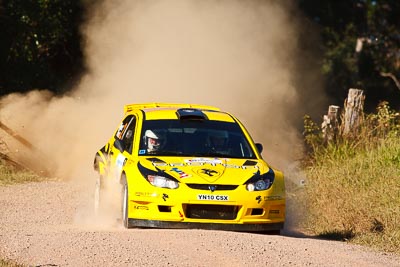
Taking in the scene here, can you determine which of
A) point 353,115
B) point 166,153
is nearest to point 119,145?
point 166,153

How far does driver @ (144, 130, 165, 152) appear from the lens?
13287mm

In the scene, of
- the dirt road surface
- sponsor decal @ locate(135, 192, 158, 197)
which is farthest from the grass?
sponsor decal @ locate(135, 192, 158, 197)

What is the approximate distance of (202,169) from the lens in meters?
12.6

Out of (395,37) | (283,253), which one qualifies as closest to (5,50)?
(283,253)

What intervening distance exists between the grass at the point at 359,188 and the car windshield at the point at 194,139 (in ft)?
5.59

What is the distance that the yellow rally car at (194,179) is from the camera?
40.0 ft

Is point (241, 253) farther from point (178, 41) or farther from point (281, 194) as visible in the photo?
point (178, 41)

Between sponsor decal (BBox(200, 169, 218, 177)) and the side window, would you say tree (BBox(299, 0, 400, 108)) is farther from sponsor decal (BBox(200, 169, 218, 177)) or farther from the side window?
sponsor decal (BBox(200, 169, 218, 177))

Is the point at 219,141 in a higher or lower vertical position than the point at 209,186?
higher

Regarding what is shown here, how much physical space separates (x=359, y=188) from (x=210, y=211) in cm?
406

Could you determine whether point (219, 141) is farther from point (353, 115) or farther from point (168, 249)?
point (353, 115)

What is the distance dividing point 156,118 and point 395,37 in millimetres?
33320

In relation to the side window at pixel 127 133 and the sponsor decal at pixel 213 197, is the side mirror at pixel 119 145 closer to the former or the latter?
the side window at pixel 127 133

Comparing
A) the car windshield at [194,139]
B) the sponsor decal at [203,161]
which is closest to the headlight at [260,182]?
the sponsor decal at [203,161]
